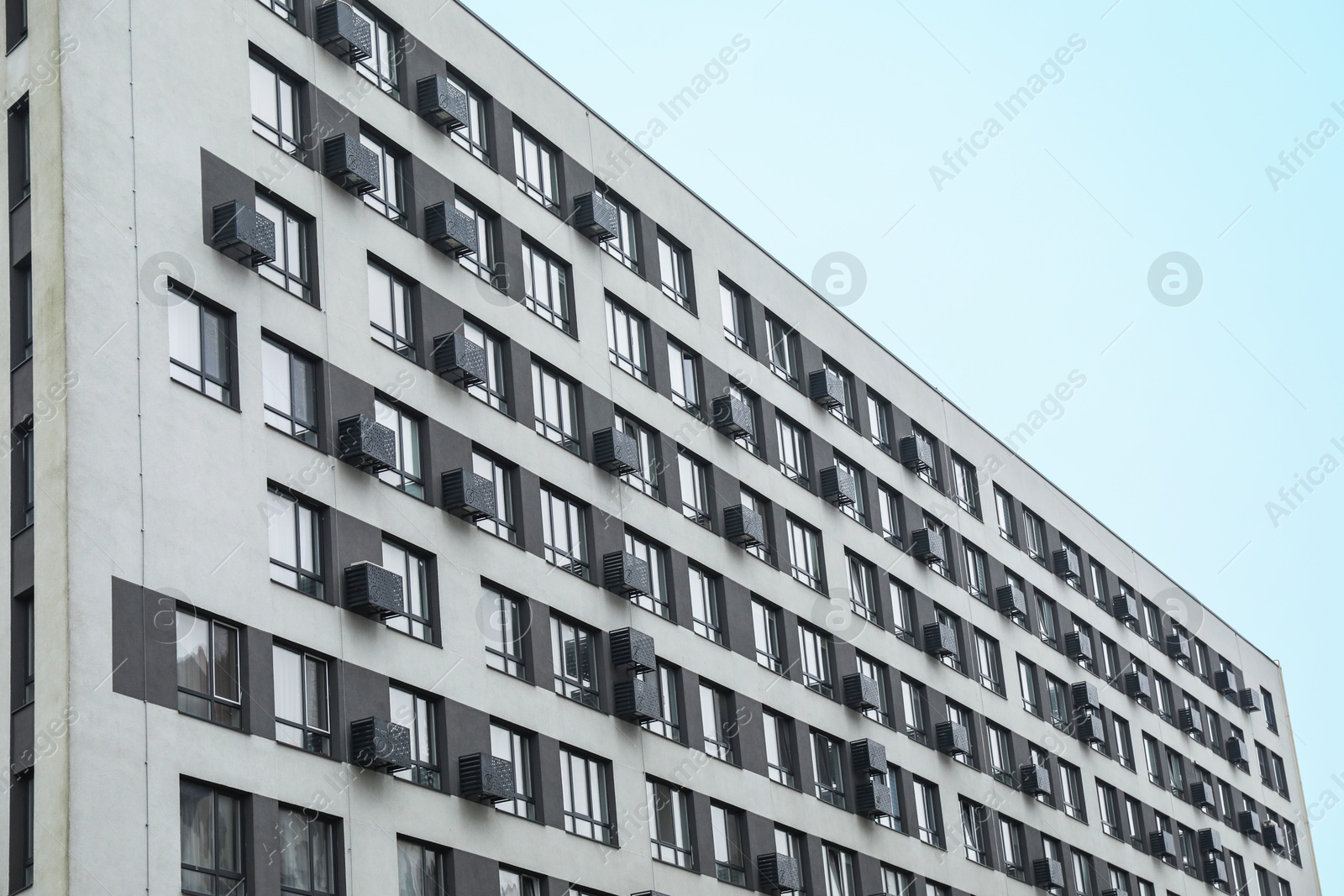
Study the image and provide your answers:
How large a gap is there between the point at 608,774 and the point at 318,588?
33.8 ft

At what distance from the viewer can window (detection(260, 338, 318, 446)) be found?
122 ft

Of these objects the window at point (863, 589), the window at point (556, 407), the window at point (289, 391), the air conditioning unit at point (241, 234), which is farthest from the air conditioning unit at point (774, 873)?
the air conditioning unit at point (241, 234)

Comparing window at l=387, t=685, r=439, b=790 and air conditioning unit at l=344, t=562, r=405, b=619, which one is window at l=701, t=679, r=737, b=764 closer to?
window at l=387, t=685, r=439, b=790

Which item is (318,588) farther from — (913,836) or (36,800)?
(913,836)

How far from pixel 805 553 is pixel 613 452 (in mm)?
11767

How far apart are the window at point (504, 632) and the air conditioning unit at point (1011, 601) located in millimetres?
29511

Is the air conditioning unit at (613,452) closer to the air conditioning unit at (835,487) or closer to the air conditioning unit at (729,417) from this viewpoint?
the air conditioning unit at (729,417)

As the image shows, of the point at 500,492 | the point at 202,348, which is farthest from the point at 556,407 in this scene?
the point at 202,348

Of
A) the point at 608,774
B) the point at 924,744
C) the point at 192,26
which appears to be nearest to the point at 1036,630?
the point at 924,744

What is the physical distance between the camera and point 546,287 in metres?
47.6

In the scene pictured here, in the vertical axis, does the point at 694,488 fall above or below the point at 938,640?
above

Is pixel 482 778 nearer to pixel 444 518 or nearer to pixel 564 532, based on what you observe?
pixel 444 518

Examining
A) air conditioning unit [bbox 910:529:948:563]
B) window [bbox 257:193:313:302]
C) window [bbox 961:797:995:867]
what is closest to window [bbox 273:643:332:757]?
window [bbox 257:193:313:302]

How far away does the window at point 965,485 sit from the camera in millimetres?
67562
